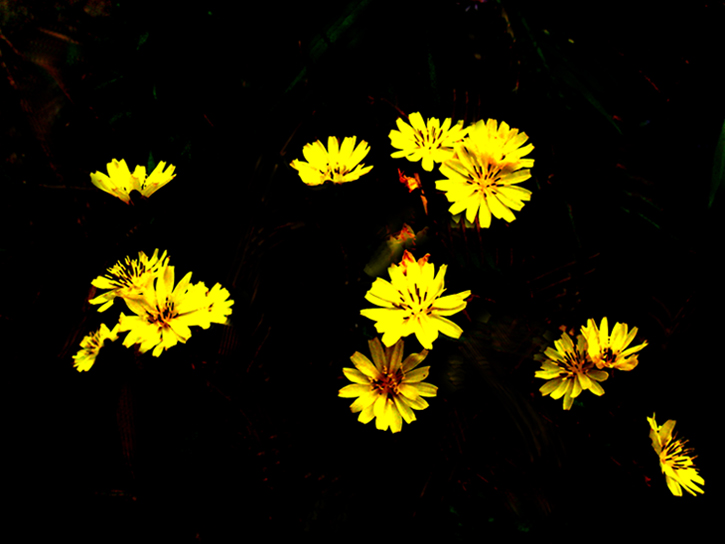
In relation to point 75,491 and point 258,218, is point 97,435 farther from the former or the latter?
point 258,218

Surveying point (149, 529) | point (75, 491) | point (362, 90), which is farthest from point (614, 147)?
point (75, 491)

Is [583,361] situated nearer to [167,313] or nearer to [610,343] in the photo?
[610,343]

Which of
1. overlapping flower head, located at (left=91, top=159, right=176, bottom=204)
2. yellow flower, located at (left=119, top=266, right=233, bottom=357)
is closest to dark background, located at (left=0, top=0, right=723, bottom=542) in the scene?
overlapping flower head, located at (left=91, top=159, right=176, bottom=204)

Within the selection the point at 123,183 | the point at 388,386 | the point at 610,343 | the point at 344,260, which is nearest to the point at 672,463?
the point at 610,343

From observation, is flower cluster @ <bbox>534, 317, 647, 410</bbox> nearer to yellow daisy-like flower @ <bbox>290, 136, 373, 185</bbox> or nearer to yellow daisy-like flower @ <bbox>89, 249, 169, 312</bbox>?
yellow daisy-like flower @ <bbox>290, 136, 373, 185</bbox>

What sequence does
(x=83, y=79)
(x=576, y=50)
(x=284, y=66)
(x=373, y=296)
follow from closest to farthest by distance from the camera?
(x=373, y=296)
(x=576, y=50)
(x=284, y=66)
(x=83, y=79)
